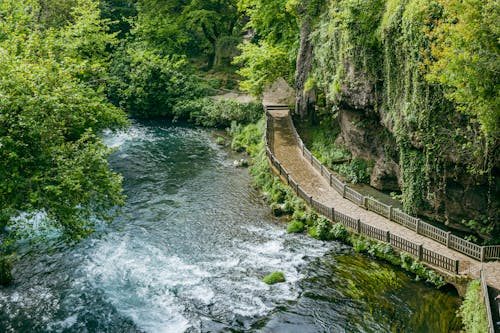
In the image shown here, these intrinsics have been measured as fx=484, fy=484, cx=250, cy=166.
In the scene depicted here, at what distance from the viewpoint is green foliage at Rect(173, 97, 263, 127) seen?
4871cm

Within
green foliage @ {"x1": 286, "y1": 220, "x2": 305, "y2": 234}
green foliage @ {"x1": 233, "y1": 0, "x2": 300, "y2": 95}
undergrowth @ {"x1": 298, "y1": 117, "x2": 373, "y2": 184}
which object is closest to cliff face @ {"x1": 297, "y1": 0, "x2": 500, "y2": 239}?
undergrowth @ {"x1": 298, "y1": 117, "x2": 373, "y2": 184}

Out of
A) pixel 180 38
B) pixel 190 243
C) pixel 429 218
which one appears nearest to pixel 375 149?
pixel 429 218

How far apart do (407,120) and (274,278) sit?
1085 cm

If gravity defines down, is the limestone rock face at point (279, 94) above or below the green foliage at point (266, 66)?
below

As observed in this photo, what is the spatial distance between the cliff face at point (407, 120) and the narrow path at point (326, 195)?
6.42ft

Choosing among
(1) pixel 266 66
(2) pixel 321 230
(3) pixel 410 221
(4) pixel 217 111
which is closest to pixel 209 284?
(2) pixel 321 230

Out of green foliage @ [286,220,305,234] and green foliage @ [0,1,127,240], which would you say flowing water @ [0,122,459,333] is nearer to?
green foliage @ [286,220,305,234]

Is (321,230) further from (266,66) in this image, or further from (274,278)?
(266,66)

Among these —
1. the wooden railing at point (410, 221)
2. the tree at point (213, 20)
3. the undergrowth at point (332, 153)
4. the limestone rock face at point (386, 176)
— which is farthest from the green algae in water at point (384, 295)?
the tree at point (213, 20)

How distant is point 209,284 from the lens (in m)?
23.2

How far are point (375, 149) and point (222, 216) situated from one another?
36.1 feet

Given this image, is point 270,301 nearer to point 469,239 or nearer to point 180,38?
point 469,239

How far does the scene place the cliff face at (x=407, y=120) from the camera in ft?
77.3

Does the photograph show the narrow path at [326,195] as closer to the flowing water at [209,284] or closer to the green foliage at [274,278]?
the flowing water at [209,284]
